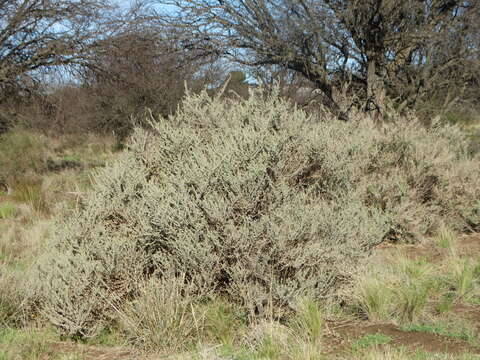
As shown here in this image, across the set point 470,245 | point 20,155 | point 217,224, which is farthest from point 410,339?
point 20,155

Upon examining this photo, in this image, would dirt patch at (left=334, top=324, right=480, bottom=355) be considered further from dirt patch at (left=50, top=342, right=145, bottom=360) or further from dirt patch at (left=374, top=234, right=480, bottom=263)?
dirt patch at (left=374, top=234, right=480, bottom=263)

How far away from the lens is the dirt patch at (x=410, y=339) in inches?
131

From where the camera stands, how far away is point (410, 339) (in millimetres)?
3496

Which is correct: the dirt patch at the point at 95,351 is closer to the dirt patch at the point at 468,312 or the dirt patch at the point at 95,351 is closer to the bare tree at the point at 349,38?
the dirt patch at the point at 468,312

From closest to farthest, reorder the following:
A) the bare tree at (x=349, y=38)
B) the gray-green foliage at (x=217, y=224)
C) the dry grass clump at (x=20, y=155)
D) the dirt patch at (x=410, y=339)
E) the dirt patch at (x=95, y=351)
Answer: the dirt patch at (x=410, y=339), the dirt patch at (x=95, y=351), the gray-green foliage at (x=217, y=224), the bare tree at (x=349, y=38), the dry grass clump at (x=20, y=155)

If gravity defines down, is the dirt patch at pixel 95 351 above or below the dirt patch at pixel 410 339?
above

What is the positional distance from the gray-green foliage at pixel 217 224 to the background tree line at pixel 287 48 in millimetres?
3494

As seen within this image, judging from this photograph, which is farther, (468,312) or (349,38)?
(349,38)

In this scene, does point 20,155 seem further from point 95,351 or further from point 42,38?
point 95,351

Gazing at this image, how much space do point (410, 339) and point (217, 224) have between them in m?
1.66

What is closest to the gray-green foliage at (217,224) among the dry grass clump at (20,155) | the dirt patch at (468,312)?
the dirt patch at (468,312)

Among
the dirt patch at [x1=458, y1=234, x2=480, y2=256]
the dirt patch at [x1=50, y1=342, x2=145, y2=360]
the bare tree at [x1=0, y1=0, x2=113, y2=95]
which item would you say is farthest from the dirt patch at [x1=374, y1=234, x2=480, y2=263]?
the bare tree at [x1=0, y1=0, x2=113, y2=95]

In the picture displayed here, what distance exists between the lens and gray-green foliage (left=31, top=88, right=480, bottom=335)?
399 centimetres

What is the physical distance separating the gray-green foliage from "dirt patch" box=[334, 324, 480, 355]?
1.43ft
